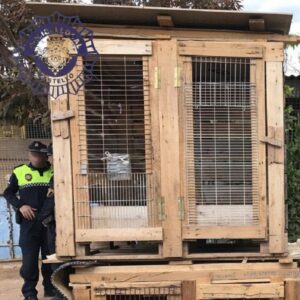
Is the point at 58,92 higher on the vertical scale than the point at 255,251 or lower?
higher

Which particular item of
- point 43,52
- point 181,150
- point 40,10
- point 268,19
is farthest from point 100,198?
point 268,19

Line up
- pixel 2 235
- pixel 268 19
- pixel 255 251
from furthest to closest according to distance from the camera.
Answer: pixel 2 235
pixel 255 251
pixel 268 19

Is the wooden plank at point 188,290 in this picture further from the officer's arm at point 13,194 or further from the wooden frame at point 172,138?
the officer's arm at point 13,194

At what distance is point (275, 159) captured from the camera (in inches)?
144

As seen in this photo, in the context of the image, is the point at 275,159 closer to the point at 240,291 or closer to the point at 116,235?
the point at 240,291

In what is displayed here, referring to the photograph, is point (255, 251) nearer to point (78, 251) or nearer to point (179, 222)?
point (179, 222)

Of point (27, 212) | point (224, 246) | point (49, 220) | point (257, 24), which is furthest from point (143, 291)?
point (257, 24)

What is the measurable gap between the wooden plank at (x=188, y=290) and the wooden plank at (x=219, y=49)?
1712mm

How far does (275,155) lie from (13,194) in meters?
2.79

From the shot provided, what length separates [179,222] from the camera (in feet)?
12.1

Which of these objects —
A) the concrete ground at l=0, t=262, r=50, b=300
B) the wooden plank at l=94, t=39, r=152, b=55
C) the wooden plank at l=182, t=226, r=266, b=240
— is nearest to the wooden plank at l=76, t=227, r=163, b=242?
the wooden plank at l=182, t=226, r=266, b=240

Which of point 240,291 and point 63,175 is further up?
point 63,175

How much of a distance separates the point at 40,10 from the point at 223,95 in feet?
4.94

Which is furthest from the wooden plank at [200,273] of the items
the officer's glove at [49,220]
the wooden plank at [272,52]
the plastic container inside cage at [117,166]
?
the wooden plank at [272,52]
